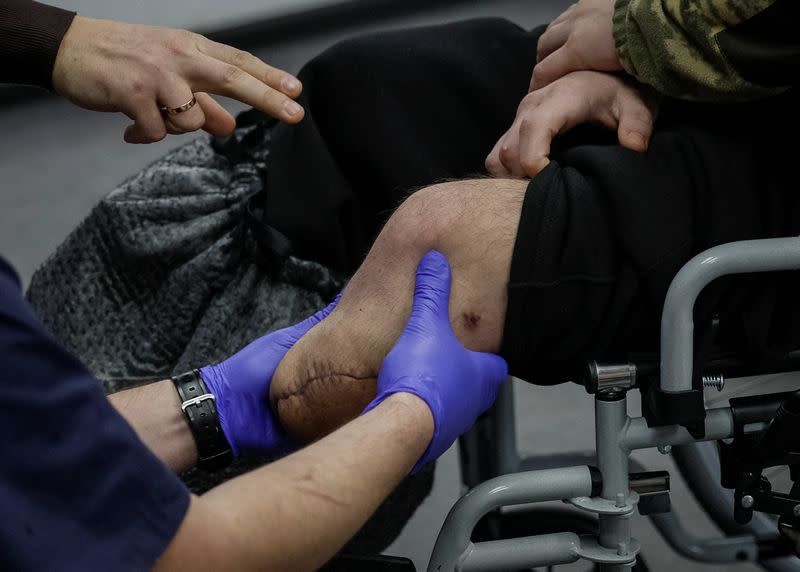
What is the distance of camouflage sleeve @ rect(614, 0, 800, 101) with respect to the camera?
79 cm

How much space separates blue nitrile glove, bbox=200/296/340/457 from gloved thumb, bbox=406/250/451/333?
178 mm

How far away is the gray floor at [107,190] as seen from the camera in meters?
1.59

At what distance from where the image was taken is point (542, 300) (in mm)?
817

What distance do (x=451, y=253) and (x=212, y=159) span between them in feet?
1.91

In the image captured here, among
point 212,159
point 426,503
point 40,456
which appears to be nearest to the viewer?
point 40,456

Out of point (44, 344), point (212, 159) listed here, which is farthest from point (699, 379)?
point (212, 159)

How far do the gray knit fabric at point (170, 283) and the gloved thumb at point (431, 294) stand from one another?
0.31 metres

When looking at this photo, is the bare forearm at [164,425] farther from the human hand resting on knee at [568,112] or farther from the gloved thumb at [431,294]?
the human hand resting on knee at [568,112]

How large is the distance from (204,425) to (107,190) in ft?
6.90

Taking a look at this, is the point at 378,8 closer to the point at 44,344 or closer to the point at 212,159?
the point at 212,159

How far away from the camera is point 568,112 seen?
0.94 m

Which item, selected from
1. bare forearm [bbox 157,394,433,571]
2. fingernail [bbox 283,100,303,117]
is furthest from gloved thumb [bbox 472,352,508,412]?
fingernail [bbox 283,100,303,117]

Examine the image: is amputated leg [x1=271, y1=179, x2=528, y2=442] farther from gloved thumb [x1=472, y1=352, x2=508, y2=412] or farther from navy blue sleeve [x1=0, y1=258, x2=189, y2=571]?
navy blue sleeve [x1=0, y1=258, x2=189, y2=571]

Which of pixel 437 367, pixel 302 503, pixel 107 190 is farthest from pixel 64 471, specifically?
pixel 107 190
